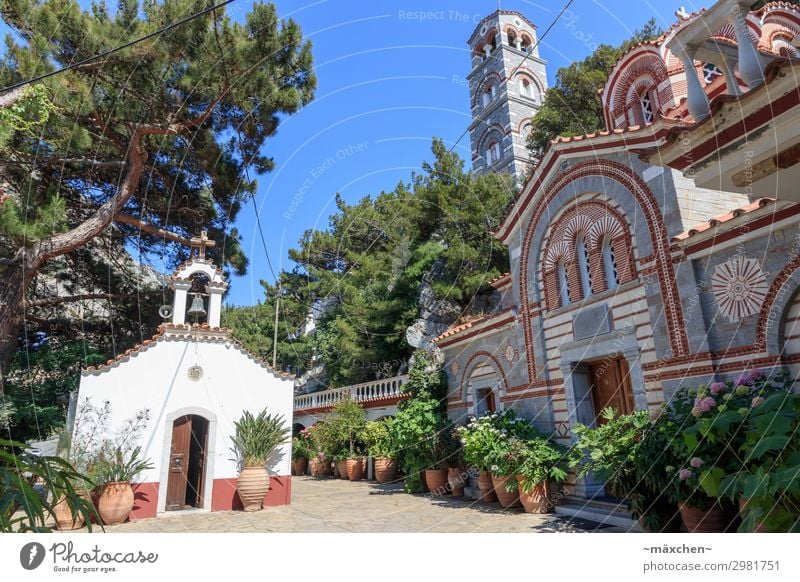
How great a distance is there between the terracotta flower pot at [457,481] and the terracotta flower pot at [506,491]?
1607mm

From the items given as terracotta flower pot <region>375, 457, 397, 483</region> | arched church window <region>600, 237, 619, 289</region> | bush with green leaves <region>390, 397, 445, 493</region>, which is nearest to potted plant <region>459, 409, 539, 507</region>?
bush with green leaves <region>390, 397, 445, 493</region>

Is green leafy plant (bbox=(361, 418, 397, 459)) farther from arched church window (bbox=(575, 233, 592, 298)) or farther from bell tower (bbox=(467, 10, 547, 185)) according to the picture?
bell tower (bbox=(467, 10, 547, 185))

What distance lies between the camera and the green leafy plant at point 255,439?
9844 mm

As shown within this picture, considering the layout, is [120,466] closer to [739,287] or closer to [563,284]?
[563,284]

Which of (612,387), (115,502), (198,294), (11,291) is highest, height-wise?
(11,291)

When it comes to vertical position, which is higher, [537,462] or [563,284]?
[563,284]

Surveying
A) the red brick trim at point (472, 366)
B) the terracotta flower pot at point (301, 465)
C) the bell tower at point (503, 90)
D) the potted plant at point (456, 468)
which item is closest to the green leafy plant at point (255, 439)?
the potted plant at point (456, 468)

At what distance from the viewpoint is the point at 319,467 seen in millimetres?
16719

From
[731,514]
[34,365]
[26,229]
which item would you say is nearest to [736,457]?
[731,514]

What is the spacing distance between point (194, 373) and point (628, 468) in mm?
8502

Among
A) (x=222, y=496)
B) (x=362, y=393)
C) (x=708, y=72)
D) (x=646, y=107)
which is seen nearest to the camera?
(x=222, y=496)

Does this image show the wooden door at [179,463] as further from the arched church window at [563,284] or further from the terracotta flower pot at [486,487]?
the arched church window at [563,284]

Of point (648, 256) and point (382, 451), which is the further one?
point (382, 451)

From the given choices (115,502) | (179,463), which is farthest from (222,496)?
(115,502)
